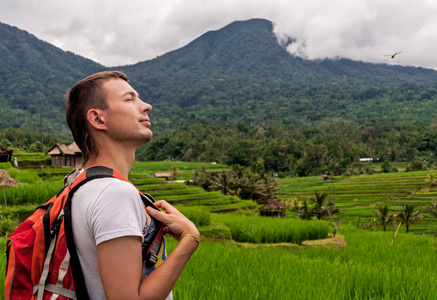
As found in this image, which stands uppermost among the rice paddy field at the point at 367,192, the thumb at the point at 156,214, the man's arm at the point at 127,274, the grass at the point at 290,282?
the thumb at the point at 156,214

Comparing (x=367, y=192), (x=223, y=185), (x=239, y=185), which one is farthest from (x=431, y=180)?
(x=223, y=185)

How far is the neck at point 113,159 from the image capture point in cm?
146

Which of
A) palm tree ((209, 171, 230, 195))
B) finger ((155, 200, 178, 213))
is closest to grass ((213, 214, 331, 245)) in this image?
finger ((155, 200, 178, 213))

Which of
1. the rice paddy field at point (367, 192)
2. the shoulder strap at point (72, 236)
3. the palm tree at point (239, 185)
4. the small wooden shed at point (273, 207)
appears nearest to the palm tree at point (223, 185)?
the palm tree at point (239, 185)

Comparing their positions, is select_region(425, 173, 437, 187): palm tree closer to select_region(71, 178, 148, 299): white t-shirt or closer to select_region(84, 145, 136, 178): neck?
select_region(84, 145, 136, 178): neck

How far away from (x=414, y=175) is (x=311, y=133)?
184 feet

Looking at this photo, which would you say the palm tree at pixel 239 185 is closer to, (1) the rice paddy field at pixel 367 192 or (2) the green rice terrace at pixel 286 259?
(1) the rice paddy field at pixel 367 192

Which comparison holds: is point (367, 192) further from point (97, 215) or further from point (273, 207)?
point (97, 215)

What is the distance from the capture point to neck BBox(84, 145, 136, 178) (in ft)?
4.80

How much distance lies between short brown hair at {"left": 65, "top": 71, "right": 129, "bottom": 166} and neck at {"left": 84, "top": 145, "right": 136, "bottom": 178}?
1.3 inches

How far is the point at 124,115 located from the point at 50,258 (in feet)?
2.03

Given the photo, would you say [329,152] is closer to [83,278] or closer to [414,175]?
[414,175]

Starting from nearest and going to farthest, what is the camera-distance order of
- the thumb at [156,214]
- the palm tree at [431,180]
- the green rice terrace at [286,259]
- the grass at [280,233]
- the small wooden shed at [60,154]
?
the thumb at [156,214] → the green rice terrace at [286,259] → the grass at [280,233] → the small wooden shed at [60,154] → the palm tree at [431,180]

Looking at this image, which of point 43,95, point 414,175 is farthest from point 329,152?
point 43,95
